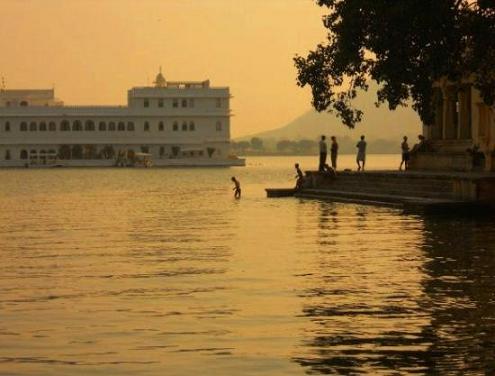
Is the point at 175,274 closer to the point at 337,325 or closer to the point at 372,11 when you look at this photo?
the point at 337,325

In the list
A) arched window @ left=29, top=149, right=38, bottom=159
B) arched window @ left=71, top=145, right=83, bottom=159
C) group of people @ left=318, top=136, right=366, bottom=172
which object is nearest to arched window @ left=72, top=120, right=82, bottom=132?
arched window @ left=71, top=145, right=83, bottom=159

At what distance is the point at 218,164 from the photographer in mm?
126750

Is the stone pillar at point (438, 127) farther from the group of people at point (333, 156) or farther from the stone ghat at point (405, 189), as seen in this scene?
the stone ghat at point (405, 189)

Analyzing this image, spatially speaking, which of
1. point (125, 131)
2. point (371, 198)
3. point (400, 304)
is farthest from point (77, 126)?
point (400, 304)

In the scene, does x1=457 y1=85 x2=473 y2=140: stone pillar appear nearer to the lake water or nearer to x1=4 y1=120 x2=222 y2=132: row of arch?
the lake water

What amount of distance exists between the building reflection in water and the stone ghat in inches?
212

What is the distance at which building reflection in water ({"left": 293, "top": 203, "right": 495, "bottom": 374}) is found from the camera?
9258 millimetres

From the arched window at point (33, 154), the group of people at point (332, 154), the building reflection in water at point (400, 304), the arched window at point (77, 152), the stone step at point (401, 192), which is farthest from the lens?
the arched window at point (77, 152)

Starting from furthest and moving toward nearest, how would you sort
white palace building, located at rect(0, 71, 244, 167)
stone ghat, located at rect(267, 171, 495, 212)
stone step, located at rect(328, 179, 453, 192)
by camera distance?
white palace building, located at rect(0, 71, 244, 167)
stone step, located at rect(328, 179, 453, 192)
stone ghat, located at rect(267, 171, 495, 212)

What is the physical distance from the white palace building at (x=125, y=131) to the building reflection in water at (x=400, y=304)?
344 ft

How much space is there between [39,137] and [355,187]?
308 ft

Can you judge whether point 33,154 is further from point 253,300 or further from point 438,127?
point 253,300

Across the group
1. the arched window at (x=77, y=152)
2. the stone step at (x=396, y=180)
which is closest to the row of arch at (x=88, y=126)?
the arched window at (x=77, y=152)

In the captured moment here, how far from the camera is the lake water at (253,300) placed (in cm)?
932
